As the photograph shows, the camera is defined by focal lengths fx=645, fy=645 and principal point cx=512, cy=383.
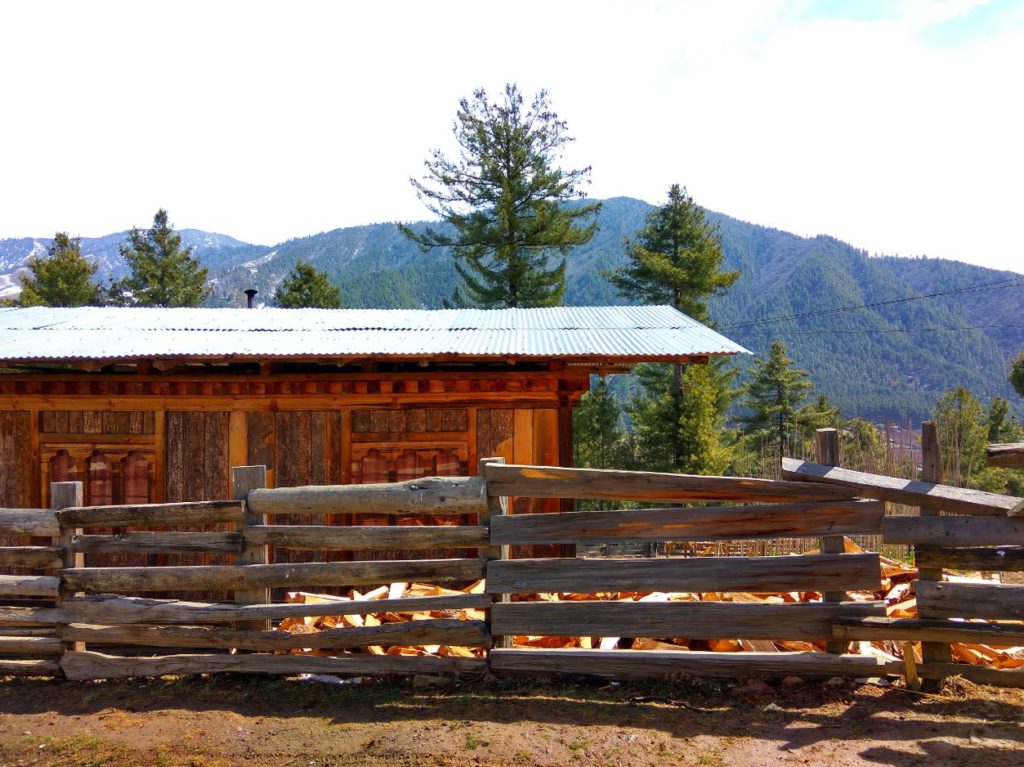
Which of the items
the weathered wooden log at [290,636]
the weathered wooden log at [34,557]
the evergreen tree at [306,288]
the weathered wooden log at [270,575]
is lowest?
the weathered wooden log at [290,636]

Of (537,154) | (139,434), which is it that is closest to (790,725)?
(139,434)

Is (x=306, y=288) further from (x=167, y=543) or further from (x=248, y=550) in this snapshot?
(x=248, y=550)

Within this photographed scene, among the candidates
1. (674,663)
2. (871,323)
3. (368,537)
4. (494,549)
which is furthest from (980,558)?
(871,323)

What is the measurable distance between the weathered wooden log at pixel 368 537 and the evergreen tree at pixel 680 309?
2178 centimetres

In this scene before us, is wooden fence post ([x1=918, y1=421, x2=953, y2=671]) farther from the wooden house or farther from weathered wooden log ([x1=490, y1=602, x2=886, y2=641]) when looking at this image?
the wooden house

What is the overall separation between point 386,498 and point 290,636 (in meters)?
1.32

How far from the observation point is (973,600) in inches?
176

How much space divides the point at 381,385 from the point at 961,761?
594 cm

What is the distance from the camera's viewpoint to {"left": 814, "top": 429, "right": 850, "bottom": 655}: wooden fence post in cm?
470

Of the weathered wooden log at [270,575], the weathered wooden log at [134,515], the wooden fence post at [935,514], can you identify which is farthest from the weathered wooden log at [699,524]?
the weathered wooden log at [134,515]

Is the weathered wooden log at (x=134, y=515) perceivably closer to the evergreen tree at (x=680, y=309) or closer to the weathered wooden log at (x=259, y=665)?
the weathered wooden log at (x=259, y=665)

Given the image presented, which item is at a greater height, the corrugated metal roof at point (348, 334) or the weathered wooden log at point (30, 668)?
the corrugated metal roof at point (348, 334)

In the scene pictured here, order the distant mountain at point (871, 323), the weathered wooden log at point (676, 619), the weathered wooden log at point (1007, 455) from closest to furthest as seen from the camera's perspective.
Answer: the weathered wooden log at point (1007, 455), the weathered wooden log at point (676, 619), the distant mountain at point (871, 323)

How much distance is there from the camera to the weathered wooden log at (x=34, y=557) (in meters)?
5.23
